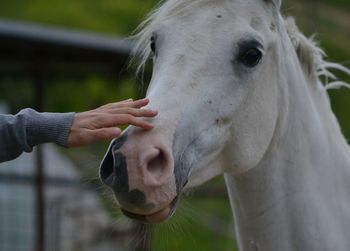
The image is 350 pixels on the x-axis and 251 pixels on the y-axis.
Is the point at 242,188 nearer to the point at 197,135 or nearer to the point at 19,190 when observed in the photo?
the point at 197,135

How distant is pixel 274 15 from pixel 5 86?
8964 millimetres

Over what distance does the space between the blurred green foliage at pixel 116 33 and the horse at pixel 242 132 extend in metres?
6.19

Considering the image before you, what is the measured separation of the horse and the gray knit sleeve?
0.61 feet

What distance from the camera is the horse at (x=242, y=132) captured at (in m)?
2.92

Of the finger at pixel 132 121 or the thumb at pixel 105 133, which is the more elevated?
the finger at pixel 132 121

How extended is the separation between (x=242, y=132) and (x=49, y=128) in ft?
2.47

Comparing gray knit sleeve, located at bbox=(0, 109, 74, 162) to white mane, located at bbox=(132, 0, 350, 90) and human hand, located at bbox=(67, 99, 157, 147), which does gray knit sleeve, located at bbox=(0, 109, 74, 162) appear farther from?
white mane, located at bbox=(132, 0, 350, 90)

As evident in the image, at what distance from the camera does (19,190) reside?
10.7 metres

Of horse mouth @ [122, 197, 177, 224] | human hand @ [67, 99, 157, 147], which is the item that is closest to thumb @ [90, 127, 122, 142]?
human hand @ [67, 99, 157, 147]

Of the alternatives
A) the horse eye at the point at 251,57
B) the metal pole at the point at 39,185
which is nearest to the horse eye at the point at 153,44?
the horse eye at the point at 251,57

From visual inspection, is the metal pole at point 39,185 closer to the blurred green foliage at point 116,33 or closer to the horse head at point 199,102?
the blurred green foliage at point 116,33

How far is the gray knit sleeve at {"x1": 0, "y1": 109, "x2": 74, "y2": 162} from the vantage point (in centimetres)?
296

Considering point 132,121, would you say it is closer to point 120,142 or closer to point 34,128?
point 120,142

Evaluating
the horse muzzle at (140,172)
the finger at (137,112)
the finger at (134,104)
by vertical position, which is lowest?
the horse muzzle at (140,172)
